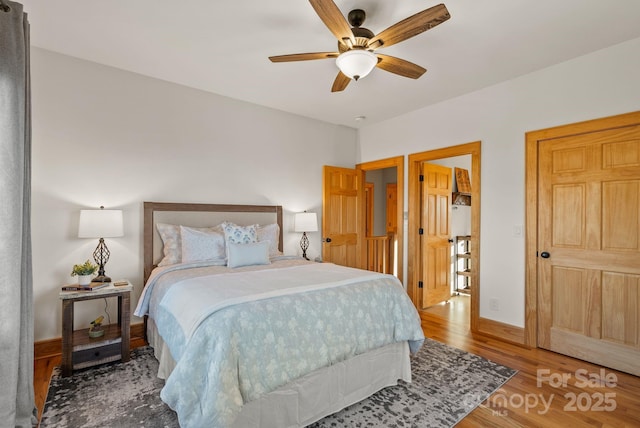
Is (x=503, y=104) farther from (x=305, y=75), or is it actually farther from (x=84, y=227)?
(x=84, y=227)

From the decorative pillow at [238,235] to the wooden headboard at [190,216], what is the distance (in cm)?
38

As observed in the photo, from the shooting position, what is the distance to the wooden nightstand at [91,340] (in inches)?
96.2

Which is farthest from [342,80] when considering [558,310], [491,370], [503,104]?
[558,310]

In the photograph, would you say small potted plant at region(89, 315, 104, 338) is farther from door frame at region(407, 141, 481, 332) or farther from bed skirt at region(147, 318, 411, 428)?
door frame at region(407, 141, 481, 332)

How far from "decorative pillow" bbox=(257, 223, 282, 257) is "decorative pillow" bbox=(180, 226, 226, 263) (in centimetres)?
53

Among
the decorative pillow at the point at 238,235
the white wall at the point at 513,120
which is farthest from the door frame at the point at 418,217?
the decorative pillow at the point at 238,235

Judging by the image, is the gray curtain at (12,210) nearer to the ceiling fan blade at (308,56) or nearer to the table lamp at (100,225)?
the table lamp at (100,225)

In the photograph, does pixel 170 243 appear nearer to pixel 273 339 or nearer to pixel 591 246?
pixel 273 339

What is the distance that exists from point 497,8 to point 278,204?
3.03 meters

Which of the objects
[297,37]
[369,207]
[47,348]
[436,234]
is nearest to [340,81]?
[297,37]

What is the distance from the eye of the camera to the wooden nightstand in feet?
8.02

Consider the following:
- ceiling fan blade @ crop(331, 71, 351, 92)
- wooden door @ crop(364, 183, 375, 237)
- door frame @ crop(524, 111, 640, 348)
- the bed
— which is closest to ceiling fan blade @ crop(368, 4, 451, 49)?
ceiling fan blade @ crop(331, 71, 351, 92)

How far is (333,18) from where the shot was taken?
1.81 m

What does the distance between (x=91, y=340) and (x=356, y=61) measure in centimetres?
303
